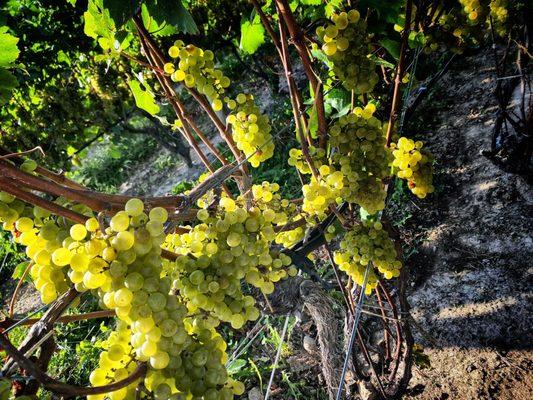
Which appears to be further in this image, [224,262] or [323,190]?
[323,190]

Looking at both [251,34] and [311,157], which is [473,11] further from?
[311,157]

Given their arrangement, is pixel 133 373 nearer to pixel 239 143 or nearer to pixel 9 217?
pixel 9 217

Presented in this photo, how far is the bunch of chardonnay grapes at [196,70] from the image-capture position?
1.05m

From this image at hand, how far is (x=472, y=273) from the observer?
2379mm

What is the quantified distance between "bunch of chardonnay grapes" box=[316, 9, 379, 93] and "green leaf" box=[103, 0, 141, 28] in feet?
1.53

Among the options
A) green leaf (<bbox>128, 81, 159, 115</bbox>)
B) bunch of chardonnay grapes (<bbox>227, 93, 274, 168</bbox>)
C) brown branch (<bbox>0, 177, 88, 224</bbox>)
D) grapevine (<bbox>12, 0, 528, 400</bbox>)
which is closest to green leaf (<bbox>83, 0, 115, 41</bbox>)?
grapevine (<bbox>12, 0, 528, 400</bbox>)

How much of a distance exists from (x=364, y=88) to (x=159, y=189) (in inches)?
251

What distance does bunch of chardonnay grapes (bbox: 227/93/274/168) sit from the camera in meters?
1.12

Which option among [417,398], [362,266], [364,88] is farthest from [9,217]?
[417,398]

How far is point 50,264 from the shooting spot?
0.61 m

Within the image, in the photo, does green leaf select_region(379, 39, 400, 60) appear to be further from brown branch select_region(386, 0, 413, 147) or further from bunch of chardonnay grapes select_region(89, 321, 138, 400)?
bunch of chardonnay grapes select_region(89, 321, 138, 400)

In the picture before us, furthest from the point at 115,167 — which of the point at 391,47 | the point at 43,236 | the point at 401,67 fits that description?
the point at 43,236

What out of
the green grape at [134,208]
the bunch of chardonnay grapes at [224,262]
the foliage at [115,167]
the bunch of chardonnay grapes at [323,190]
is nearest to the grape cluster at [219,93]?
the bunch of chardonnay grapes at [323,190]

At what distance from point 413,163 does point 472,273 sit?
155 cm
